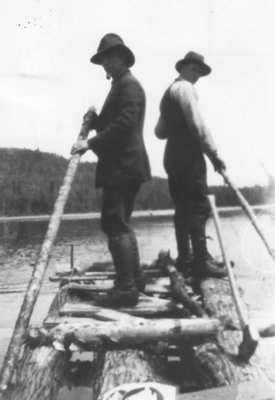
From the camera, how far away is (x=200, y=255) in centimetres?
475

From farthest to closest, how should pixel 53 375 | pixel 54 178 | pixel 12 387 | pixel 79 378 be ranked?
pixel 54 178 < pixel 79 378 < pixel 53 375 < pixel 12 387

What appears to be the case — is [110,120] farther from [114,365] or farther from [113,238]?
Answer: [114,365]

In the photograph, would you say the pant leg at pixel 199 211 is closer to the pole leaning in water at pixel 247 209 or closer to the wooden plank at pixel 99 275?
the pole leaning in water at pixel 247 209

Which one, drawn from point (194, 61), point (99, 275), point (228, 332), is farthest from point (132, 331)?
point (194, 61)

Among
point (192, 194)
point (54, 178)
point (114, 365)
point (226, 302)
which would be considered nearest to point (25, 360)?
point (114, 365)

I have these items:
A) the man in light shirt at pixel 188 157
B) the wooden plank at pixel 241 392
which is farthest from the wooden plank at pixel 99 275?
the wooden plank at pixel 241 392

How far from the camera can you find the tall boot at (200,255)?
4.69 m

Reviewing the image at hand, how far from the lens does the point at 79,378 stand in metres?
4.54

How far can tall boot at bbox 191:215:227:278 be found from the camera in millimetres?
4688

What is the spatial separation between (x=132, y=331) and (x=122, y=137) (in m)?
1.76

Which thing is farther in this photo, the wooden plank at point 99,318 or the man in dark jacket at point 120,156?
the man in dark jacket at point 120,156

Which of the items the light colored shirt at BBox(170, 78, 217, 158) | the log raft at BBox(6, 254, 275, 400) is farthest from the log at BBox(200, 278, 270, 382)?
the light colored shirt at BBox(170, 78, 217, 158)

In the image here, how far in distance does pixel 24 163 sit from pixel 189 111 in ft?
643

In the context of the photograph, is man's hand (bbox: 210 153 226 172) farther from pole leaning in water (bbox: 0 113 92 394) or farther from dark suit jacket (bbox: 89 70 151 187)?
pole leaning in water (bbox: 0 113 92 394)
